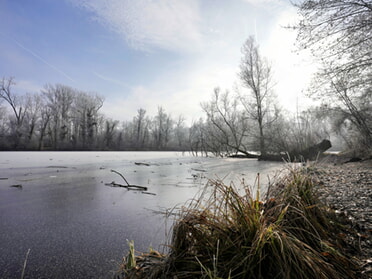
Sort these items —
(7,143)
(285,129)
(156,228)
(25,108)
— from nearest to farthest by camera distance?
1. (156,228)
2. (285,129)
3. (7,143)
4. (25,108)

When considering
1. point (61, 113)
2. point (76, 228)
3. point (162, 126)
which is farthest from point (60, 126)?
point (76, 228)

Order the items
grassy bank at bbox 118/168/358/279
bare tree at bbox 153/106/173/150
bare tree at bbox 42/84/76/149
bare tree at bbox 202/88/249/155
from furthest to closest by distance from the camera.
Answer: bare tree at bbox 153/106/173/150 → bare tree at bbox 42/84/76/149 → bare tree at bbox 202/88/249/155 → grassy bank at bbox 118/168/358/279

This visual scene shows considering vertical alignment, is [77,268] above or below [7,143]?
below

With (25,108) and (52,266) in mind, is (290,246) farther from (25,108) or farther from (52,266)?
(25,108)

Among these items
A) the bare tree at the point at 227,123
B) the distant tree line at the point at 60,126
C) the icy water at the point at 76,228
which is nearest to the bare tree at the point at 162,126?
the distant tree line at the point at 60,126

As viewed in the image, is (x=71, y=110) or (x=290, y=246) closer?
(x=290, y=246)

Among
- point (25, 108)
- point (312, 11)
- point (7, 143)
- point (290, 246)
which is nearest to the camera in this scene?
point (290, 246)

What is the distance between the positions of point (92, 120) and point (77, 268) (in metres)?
39.5

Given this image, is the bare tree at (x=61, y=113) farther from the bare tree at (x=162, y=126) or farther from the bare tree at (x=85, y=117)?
the bare tree at (x=162, y=126)

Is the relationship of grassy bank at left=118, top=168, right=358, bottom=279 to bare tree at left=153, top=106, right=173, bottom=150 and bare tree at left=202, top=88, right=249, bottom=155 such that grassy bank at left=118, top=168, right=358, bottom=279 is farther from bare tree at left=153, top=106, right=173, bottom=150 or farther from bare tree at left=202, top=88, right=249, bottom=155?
bare tree at left=153, top=106, right=173, bottom=150

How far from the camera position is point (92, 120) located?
1414 inches

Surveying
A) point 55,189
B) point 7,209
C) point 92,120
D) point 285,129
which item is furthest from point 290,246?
point 92,120

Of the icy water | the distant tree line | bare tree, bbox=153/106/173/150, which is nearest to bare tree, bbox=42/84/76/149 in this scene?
the distant tree line

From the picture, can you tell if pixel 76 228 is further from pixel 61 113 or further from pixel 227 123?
pixel 61 113
